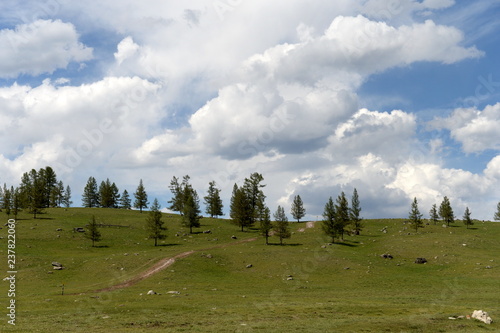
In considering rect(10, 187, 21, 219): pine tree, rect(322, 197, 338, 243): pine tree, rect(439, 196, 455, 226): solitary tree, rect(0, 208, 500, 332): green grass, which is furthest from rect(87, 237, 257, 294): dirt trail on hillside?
rect(439, 196, 455, 226): solitary tree

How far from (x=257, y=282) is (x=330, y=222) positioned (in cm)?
4012

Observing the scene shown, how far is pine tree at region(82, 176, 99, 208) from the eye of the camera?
185975 millimetres

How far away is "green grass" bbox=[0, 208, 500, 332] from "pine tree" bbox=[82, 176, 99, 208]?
67.1m

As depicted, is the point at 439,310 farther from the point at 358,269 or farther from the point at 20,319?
the point at 20,319

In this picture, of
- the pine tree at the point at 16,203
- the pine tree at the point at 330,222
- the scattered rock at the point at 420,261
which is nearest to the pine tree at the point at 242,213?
the pine tree at the point at 330,222

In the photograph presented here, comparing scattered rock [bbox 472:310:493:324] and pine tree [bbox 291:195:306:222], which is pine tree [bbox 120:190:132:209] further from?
scattered rock [bbox 472:310:493:324]

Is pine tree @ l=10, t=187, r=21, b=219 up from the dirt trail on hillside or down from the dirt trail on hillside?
up

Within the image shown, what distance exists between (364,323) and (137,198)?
130648 millimetres

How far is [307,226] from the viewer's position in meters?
131

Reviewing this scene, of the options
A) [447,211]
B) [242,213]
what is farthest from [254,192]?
[447,211]

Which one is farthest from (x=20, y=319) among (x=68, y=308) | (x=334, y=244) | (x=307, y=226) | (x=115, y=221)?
(x=307, y=226)

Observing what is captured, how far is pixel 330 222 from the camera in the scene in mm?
95438

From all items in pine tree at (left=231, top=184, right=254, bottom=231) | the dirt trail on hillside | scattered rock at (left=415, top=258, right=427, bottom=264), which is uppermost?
pine tree at (left=231, top=184, right=254, bottom=231)

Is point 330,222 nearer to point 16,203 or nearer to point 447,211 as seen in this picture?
point 447,211
